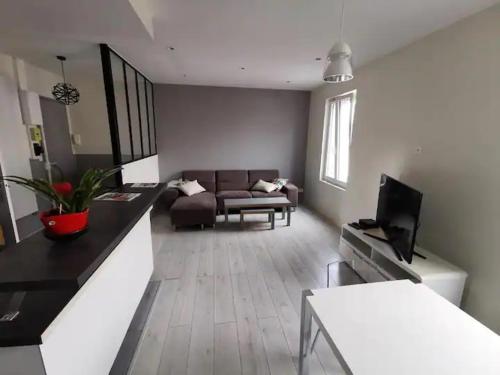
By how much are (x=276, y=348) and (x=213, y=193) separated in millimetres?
3279

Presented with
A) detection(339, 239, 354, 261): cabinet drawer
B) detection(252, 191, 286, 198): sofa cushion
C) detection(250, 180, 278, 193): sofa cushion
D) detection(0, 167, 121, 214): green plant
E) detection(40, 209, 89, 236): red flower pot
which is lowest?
detection(339, 239, 354, 261): cabinet drawer

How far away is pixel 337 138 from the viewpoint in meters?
4.22

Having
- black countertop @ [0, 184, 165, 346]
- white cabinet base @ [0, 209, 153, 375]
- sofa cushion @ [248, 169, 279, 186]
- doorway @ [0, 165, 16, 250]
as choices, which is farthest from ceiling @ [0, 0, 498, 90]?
sofa cushion @ [248, 169, 279, 186]

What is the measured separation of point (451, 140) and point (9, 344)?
295 cm

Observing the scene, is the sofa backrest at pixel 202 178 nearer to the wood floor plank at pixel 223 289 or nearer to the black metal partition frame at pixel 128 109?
the black metal partition frame at pixel 128 109

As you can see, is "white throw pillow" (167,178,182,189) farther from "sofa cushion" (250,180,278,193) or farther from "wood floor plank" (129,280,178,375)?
"wood floor plank" (129,280,178,375)

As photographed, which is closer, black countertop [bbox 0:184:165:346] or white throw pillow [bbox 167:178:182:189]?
black countertop [bbox 0:184:165:346]

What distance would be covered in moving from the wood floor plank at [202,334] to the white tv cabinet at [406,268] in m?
1.52

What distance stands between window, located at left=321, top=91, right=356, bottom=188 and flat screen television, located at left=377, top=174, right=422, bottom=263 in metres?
1.42

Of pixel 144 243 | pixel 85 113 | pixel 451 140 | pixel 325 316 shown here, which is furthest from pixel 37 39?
pixel 451 140

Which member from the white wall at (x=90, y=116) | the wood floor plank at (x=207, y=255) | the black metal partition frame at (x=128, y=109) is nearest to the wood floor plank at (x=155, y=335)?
the wood floor plank at (x=207, y=255)

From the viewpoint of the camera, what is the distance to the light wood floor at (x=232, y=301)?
1.63 metres

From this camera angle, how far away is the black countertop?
80 centimetres

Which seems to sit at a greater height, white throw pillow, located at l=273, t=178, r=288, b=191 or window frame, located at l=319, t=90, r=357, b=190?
window frame, located at l=319, t=90, r=357, b=190
